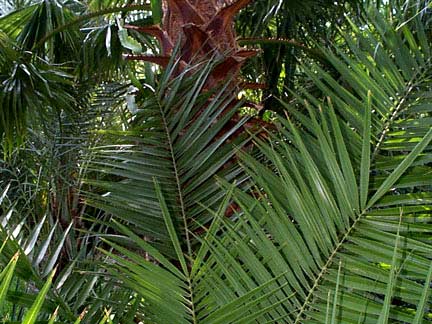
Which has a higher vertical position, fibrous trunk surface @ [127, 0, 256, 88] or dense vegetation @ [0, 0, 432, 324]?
fibrous trunk surface @ [127, 0, 256, 88]

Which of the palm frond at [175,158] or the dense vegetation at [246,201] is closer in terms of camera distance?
the dense vegetation at [246,201]

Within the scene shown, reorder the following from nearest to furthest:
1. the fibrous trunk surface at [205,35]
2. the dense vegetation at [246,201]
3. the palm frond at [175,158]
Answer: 1. the dense vegetation at [246,201]
2. the palm frond at [175,158]
3. the fibrous trunk surface at [205,35]

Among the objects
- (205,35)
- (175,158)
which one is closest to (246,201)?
(175,158)

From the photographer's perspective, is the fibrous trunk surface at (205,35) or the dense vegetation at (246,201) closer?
the dense vegetation at (246,201)

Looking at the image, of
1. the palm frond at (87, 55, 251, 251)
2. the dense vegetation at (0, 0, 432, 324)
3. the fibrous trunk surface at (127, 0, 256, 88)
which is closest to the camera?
the dense vegetation at (0, 0, 432, 324)

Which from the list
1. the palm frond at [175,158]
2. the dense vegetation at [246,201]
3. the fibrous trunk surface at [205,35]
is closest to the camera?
the dense vegetation at [246,201]

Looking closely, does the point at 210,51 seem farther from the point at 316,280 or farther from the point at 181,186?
the point at 316,280

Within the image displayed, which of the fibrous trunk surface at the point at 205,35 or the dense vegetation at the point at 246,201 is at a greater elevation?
the fibrous trunk surface at the point at 205,35

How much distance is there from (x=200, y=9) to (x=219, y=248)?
549 mm

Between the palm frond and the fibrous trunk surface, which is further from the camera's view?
the fibrous trunk surface

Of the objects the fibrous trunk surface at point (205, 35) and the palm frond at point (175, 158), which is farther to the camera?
the fibrous trunk surface at point (205, 35)

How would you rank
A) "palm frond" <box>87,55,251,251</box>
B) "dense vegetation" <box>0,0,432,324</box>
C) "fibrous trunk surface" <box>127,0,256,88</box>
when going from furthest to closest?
1. "fibrous trunk surface" <box>127,0,256,88</box>
2. "palm frond" <box>87,55,251,251</box>
3. "dense vegetation" <box>0,0,432,324</box>

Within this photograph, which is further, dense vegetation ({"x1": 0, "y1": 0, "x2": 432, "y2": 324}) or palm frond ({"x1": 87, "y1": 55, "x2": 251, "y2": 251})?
palm frond ({"x1": 87, "y1": 55, "x2": 251, "y2": 251})

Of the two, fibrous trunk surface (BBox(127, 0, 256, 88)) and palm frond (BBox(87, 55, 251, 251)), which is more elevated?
fibrous trunk surface (BBox(127, 0, 256, 88))
